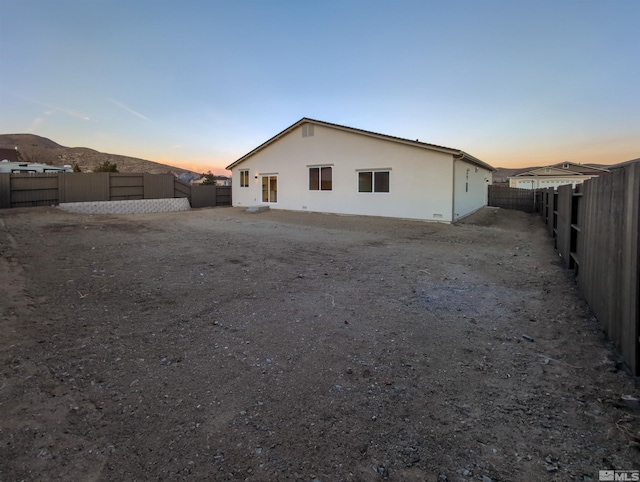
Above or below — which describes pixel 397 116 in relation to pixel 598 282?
above

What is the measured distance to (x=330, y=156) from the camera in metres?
18.4

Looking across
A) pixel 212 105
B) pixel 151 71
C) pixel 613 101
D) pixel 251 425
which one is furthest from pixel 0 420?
pixel 613 101

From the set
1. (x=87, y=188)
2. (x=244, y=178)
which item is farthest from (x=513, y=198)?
(x=87, y=188)

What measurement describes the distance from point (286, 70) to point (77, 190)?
13721mm

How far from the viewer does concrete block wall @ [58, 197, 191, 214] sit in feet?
57.6

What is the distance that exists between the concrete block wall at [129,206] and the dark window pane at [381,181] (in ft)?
44.5

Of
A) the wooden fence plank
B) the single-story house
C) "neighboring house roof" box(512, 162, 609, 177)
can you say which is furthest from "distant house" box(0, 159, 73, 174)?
"neighboring house roof" box(512, 162, 609, 177)

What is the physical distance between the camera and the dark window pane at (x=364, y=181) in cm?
1725

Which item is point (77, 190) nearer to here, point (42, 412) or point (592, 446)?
point (42, 412)

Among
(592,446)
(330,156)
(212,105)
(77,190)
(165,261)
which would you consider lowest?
(592,446)

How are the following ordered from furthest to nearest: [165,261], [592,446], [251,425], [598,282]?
[165,261] → [598,282] → [251,425] → [592,446]

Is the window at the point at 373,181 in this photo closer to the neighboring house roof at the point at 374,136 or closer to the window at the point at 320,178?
the neighboring house roof at the point at 374,136

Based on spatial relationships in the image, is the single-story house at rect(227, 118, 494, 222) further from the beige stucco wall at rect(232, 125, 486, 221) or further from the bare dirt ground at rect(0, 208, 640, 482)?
the bare dirt ground at rect(0, 208, 640, 482)

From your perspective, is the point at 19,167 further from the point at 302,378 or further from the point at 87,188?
the point at 302,378
